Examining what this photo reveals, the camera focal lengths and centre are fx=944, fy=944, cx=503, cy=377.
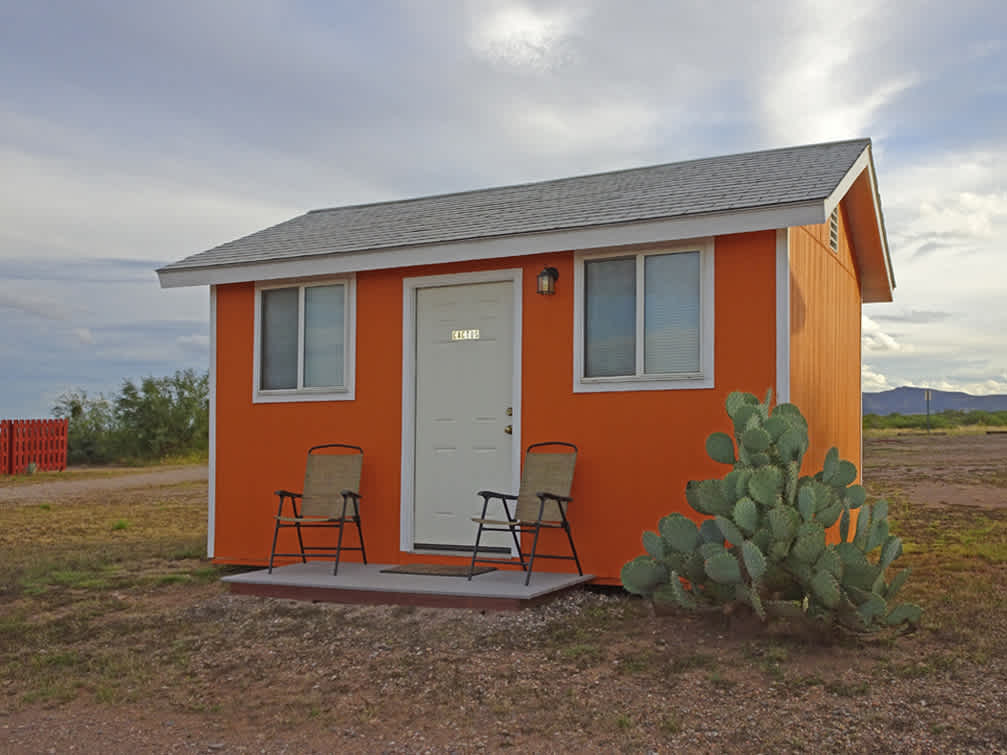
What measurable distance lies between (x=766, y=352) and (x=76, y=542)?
8401 millimetres

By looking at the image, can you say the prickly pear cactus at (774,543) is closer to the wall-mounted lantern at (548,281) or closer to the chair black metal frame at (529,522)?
the chair black metal frame at (529,522)

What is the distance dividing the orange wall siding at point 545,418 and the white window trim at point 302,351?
6 cm

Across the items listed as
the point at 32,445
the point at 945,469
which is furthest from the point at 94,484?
the point at 945,469

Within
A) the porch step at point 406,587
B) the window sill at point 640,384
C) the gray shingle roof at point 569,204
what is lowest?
the porch step at point 406,587

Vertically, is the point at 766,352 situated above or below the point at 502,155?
below

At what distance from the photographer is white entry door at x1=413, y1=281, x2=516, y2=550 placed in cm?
779

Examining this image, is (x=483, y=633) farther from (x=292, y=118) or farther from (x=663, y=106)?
(x=292, y=118)

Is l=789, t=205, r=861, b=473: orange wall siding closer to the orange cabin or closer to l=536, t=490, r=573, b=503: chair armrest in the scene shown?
the orange cabin

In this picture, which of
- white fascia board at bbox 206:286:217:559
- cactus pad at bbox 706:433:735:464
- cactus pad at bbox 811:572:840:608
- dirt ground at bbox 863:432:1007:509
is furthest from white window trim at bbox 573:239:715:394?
dirt ground at bbox 863:432:1007:509

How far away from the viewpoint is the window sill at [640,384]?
6957mm

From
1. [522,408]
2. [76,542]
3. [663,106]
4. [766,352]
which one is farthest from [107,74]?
[766,352]

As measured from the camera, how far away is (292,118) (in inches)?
521

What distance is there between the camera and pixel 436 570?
746 centimetres

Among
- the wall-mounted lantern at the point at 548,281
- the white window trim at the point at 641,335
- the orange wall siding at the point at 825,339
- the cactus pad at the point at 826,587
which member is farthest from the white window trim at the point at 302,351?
the cactus pad at the point at 826,587
